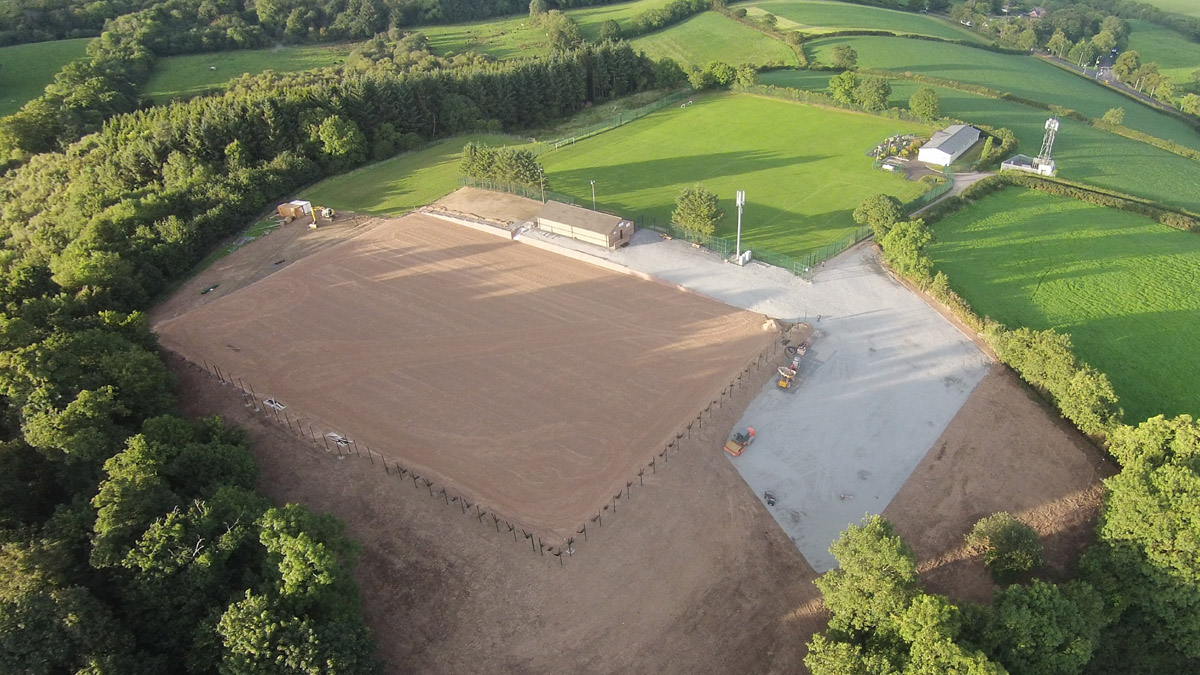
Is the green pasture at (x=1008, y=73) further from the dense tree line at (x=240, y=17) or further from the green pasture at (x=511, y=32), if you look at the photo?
the dense tree line at (x=240, y=17)

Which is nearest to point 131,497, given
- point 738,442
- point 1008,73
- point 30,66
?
point 738,442

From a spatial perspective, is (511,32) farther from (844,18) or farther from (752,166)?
(752,166)

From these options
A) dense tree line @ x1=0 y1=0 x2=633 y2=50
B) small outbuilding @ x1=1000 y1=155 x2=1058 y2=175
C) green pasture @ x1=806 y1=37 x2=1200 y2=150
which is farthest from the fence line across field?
dense tree line @ x1=0 y1=0 x2=633 y2=50

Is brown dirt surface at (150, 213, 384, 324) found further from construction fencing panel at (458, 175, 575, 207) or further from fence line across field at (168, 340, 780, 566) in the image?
construction fencing panel at (458, 175, 575, 207)

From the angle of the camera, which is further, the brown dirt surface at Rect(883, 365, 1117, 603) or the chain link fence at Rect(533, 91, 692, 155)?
the chain link fence at Rect(533, 91, 692, 155)

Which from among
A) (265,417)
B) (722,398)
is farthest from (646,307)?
(265,417)

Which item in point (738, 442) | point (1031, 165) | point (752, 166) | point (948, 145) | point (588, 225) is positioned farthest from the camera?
point (752, 166)
